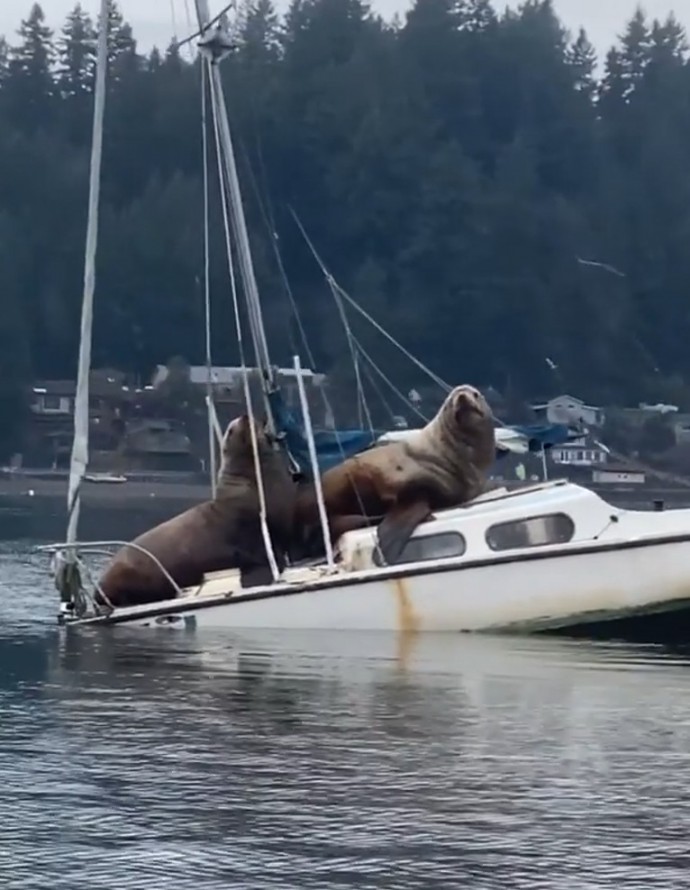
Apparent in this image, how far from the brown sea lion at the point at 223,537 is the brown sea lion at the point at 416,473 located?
38cm

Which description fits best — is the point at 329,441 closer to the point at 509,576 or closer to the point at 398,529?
the point at 398,529

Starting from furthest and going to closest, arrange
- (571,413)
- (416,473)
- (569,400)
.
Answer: (569,400)
(571,413)
(416,473)

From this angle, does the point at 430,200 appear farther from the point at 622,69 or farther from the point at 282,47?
the point at 622,69

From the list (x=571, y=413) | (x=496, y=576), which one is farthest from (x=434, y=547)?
(x=571, y=413)

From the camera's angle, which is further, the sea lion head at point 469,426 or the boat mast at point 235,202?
the boat mast at point 235,202

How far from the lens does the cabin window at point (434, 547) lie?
31.3 m

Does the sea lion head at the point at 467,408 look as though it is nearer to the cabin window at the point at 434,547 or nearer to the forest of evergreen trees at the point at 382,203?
the cabin window at the point at 434,547

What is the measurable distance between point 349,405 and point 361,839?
96.3m

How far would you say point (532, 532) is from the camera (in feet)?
103

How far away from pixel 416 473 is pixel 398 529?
5.52 ft

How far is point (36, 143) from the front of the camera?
150 meters

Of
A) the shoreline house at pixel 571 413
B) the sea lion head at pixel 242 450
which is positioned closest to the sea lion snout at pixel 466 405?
the sea lion head at pixel 242 450

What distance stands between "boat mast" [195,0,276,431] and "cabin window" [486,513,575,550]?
5.10 meters

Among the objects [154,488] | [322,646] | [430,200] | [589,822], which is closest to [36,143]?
[430,200]
